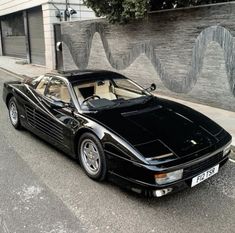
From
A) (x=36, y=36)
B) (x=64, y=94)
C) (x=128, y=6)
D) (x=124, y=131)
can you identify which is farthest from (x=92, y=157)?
(x=36, y=36)

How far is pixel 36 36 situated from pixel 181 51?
1083 centimetres

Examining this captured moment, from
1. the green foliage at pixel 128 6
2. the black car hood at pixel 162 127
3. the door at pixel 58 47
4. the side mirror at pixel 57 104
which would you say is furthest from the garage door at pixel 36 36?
the black car hood at pixel 162 127

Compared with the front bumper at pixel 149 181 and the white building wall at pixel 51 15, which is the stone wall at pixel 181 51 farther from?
the white building wall at pixel 51 15

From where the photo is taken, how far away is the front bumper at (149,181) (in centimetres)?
302

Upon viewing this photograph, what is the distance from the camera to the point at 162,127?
3.56 metres

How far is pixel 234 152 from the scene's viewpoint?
4652 mm

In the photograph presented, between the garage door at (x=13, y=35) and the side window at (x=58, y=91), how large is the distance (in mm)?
15154

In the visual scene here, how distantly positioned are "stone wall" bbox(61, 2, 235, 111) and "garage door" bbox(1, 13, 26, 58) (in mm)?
9878

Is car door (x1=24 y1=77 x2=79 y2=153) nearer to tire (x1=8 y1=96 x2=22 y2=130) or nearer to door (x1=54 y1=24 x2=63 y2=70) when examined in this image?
tire (x1=8 y1=96 x2=22 y2=130)

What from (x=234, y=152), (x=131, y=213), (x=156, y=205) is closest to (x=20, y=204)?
(x=131, y=213)

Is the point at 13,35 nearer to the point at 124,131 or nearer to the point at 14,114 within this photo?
the point at 14,114

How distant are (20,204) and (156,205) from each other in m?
1.47

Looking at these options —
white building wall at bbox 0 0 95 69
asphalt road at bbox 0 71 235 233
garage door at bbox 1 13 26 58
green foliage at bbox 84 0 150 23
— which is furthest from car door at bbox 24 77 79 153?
garage door at bbox 1 13 26 58

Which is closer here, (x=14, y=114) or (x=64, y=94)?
(x=64, y=94)
